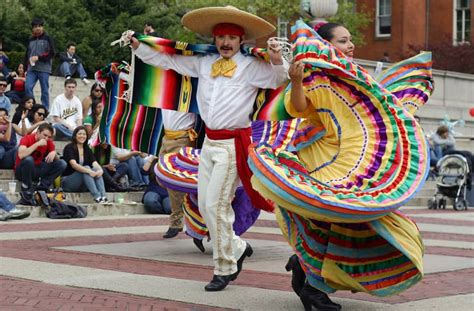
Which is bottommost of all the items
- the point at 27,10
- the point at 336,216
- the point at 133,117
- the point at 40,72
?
the point at 336,216

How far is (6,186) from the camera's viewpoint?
15.6 m

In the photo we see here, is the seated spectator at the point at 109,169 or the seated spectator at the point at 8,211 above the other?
the seated spectator at the point at 109,169

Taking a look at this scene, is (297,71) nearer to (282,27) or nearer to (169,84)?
(169,84)

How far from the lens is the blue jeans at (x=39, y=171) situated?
14805 millimetres

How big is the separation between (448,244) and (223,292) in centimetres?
459

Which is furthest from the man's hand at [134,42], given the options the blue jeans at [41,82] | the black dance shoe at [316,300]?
the blue jeans at [41,82]

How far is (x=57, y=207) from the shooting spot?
14.5m

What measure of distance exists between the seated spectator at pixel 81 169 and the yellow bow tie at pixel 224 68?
7.14m

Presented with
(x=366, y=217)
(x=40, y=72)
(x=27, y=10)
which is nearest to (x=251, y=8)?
(x=27, y=10)

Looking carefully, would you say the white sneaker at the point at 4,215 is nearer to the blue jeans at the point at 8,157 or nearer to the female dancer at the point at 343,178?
the blue jeans at the point at 8,157

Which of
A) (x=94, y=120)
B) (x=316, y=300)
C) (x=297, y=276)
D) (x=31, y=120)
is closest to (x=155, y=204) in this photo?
(x=94, y=120)

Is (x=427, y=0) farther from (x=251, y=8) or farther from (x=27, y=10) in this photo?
(x=27, y=10)

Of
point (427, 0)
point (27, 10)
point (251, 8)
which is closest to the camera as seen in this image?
point (27, 10)

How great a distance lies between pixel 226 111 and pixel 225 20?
0.74m
